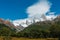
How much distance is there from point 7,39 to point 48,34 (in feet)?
322

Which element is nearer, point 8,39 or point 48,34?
point 8,39

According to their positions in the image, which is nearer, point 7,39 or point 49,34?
point 7,39

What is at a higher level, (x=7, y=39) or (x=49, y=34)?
(x=49, y=34)

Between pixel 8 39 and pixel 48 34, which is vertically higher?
pixel 48 34

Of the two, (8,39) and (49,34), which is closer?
(8,39)

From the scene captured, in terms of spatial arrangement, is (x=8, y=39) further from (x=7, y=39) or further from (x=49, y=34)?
(x=49, y=34)

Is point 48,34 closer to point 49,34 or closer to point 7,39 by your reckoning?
point 49,34

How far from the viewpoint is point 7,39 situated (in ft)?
235

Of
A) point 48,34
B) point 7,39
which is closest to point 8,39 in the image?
point 7,39

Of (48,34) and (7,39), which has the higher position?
(48,34)

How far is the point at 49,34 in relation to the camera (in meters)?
166

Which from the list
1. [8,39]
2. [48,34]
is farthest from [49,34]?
[8,39]

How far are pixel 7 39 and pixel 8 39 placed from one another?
0.40 m

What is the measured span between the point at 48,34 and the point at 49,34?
0.98m
